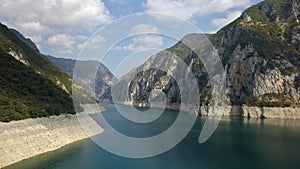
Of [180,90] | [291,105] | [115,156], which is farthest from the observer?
[180,90]

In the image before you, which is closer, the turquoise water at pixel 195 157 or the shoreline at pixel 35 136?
the shoreline at pixel 35 136

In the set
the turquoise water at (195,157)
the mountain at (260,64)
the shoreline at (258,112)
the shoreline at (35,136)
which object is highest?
the mountain at (260,64)

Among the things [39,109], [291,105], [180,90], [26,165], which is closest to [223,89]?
[291,105]

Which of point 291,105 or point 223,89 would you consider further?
point 223,89

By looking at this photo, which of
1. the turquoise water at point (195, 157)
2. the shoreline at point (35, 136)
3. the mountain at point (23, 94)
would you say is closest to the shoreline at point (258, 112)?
the turquoise water at point (195, 157)

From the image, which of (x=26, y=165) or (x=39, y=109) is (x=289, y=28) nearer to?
(x=39, y=109)

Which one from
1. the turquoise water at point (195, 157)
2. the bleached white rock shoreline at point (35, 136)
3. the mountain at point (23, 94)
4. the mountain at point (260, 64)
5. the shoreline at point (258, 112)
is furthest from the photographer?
the mountain at point (260, 64)

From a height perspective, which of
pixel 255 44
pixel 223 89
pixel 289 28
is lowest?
pixel 223 89

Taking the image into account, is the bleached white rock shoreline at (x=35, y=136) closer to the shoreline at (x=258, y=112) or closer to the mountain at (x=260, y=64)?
the shoreline at (x=258, y=112)

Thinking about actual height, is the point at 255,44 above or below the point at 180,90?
above

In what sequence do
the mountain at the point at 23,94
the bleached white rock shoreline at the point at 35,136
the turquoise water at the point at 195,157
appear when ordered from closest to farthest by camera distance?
the bleached white rock shoreline at the point at 35,136
the turquoise water at the point at 195,157
the mountain at the point at 23,94
